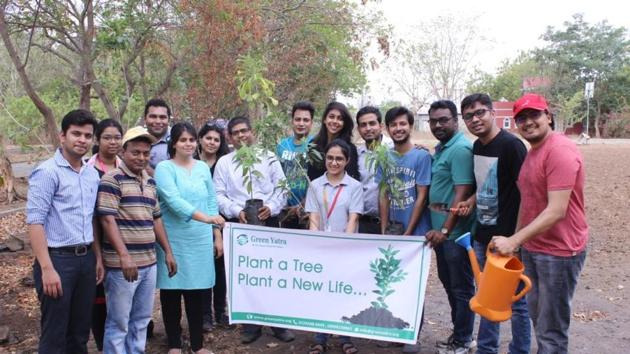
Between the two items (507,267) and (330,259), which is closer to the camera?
(507,267)

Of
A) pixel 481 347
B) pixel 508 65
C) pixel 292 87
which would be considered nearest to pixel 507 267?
pixel 481 347

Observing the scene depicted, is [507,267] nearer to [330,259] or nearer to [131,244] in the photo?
[330,259]

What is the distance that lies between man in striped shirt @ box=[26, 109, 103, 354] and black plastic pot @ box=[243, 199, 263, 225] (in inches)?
48.0

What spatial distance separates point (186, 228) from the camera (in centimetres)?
387

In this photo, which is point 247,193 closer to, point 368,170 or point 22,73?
point 368,170

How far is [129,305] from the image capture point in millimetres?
3445

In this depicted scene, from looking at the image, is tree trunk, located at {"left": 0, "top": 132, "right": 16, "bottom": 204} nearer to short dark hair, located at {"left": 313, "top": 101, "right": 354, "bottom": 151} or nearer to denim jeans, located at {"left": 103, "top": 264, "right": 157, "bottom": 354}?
denim jeans, located at {"left": 103, "top": 264, "right": 157, "bottom": 354}

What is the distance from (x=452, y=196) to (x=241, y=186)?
168 cm

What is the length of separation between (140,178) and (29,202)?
0.72m

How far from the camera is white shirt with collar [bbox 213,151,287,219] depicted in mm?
4293

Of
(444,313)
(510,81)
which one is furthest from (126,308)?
(510,81)

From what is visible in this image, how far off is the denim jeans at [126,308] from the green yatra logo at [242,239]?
648mm

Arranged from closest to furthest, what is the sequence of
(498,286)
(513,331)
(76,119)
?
(498,286)
(76,119)
(513,331)

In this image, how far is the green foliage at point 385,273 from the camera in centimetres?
375
